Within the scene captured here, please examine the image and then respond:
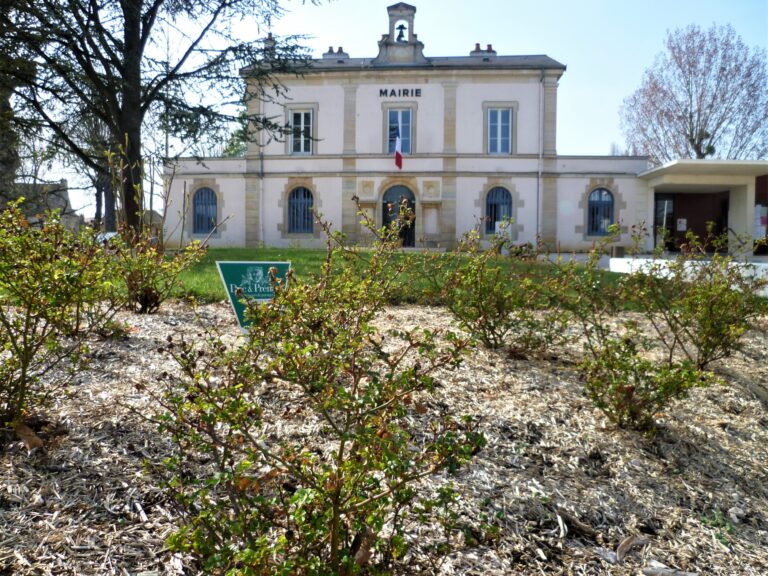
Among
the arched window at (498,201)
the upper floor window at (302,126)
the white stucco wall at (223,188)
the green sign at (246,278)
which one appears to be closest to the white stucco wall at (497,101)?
the arched window at (498,201)

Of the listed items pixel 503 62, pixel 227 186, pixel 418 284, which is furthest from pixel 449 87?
pixel 418 284

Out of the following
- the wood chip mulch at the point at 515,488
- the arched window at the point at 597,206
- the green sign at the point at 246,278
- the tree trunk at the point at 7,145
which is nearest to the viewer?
the wood chip mulch at the point at 515,488

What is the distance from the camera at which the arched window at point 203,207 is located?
86.9 ft

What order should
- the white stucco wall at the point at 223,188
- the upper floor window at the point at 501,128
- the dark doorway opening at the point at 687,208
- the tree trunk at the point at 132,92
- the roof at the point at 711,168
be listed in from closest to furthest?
the tree trunk at the point at 132,92
the roof at the point at 711,168
the upper floor window at the point at 501,128
the white stucco wall at the point at 223,188
the dark doorway opening at the point at 687,208

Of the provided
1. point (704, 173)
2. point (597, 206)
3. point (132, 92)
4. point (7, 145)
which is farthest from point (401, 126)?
point (7, 145)

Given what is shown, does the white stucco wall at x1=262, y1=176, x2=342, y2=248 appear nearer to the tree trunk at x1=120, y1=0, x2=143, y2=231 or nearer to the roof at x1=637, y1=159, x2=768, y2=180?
the roof at x1=637, y1=159, x2=768, y2=180

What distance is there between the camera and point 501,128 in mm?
25625

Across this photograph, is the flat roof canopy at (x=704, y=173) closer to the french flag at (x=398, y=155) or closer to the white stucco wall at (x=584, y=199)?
the white stucco wall at (x=584, y=199)

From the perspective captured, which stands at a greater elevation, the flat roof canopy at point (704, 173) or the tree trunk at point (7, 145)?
the flat roof canopy at point (704, 173)

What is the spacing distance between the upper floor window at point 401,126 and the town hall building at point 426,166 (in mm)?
45

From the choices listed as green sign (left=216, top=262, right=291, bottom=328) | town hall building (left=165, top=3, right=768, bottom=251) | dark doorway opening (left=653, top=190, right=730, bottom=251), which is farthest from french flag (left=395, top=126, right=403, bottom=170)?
green sign (left=216, top=262, right=291, bottom=328)

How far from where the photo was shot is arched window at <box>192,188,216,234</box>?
26.5 metres

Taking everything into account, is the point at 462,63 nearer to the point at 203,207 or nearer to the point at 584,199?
the point at 584,199

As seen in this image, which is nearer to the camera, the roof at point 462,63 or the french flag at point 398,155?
the french flag at point 398,155
